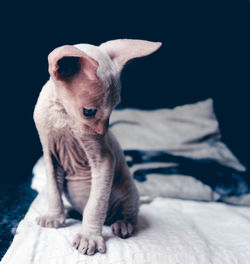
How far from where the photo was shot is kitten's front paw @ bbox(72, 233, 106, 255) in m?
0.88

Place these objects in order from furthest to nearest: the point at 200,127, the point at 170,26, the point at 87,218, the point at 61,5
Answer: the point at 200,127 < the point at 170,26 < the point at 61,5 < the point at 87,218

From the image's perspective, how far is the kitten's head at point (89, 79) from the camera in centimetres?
71

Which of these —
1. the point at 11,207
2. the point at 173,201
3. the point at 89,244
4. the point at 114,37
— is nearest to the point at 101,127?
the point at 89,244

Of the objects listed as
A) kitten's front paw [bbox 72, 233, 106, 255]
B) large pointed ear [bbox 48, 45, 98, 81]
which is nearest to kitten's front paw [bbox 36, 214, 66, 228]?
kitten's front paw [bbox 72, 233, 106, 255]

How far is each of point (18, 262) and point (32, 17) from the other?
→ 102cm

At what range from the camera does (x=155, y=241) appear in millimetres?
984

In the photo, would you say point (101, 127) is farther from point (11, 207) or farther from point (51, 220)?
point (11, 207)

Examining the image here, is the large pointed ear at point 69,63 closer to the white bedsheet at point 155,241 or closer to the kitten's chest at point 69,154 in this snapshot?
the kitten's chest at point 69,154

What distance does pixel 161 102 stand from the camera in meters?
1.88

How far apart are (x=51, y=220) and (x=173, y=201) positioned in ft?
2.31

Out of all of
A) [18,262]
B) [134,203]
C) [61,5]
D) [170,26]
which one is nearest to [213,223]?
[134,203]

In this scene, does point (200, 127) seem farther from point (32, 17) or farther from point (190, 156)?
point (32, 17)

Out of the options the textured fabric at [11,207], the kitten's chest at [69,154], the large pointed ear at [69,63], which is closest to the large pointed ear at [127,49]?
the large pointed ear at [69,63]

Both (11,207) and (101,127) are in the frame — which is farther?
(11,207)
